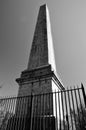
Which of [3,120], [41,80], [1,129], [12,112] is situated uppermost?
[41,80]

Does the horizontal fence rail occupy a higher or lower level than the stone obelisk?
lower

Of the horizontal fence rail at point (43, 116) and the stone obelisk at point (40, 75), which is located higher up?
the stone obelisk at point (40, 75)

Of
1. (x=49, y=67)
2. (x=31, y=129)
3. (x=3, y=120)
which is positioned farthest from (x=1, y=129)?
(x=49, y=67)

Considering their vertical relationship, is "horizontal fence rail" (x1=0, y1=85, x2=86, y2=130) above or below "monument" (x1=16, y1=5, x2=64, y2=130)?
below

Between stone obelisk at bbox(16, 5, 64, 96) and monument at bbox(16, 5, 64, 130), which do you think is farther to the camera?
stone obelisk at bbox(16, 5, 64, 96)

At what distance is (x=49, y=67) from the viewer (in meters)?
6.71

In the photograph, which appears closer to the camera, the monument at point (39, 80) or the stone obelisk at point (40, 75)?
the monument at point (39, 80)

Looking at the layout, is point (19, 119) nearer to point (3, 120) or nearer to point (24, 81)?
point (3, 120)

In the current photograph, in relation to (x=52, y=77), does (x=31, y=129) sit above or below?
below

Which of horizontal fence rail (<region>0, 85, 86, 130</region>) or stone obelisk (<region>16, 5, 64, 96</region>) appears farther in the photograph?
stone obelisk (<region>16, 5, 64, 96</region>)

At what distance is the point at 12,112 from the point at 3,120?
2.00ft

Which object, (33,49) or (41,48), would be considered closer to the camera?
(41,48)

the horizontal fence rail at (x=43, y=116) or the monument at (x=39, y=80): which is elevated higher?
the monument at (x=39, y=80)

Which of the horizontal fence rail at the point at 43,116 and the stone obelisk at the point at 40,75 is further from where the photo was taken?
the stone obelisk at the point at 40,75
